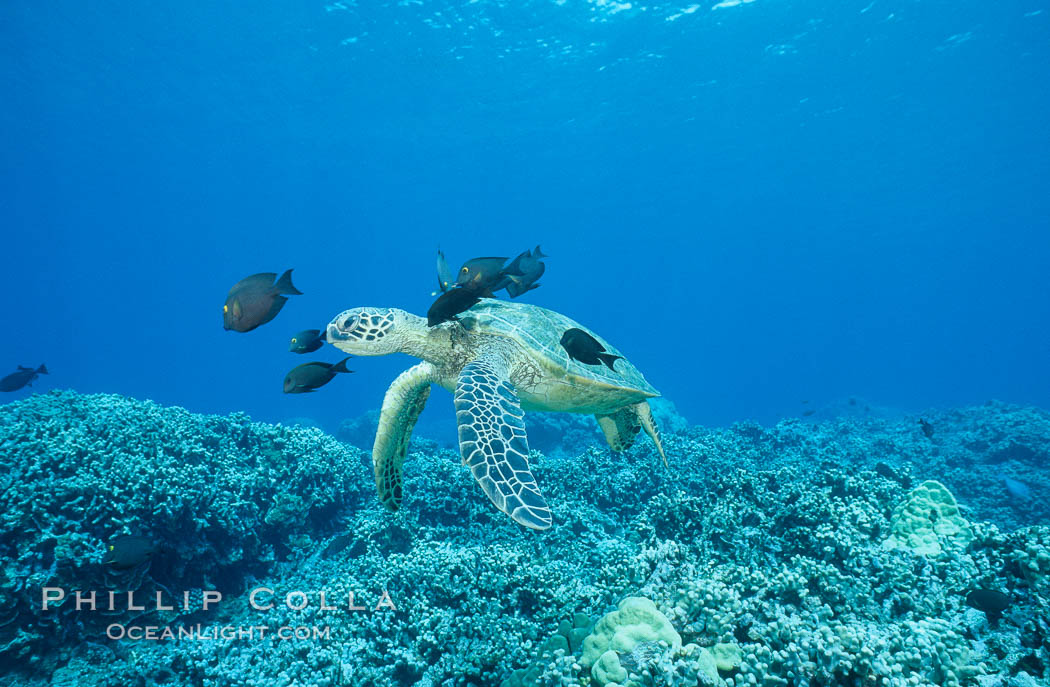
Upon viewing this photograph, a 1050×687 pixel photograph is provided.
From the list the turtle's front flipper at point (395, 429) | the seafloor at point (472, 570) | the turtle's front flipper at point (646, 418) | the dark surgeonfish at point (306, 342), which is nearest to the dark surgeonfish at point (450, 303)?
the dark surgeonfish at point (306, 342)

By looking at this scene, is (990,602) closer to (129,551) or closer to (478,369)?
(478,369)

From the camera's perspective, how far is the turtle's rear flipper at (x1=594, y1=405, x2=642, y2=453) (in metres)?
6.13

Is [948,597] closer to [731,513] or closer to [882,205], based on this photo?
[731,513]

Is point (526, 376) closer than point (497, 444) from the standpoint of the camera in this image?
No

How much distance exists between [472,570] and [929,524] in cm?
420

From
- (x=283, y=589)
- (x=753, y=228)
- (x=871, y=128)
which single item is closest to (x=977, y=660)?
(x=283, y=589)

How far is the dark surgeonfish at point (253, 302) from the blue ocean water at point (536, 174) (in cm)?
2743

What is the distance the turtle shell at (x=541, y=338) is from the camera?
15.3 feet

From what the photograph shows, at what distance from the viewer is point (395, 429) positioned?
4.79 meters

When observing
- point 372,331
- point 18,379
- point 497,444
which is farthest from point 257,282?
point 18,379

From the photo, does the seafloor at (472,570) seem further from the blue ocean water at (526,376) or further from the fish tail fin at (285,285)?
the fish tail fin at (285,285)

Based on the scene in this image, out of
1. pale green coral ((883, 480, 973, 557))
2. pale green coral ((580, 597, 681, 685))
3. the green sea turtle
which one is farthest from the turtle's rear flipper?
pale green coral ((580, 597, 681, 685))

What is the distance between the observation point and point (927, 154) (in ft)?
128

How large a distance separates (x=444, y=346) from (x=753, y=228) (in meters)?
80.8
